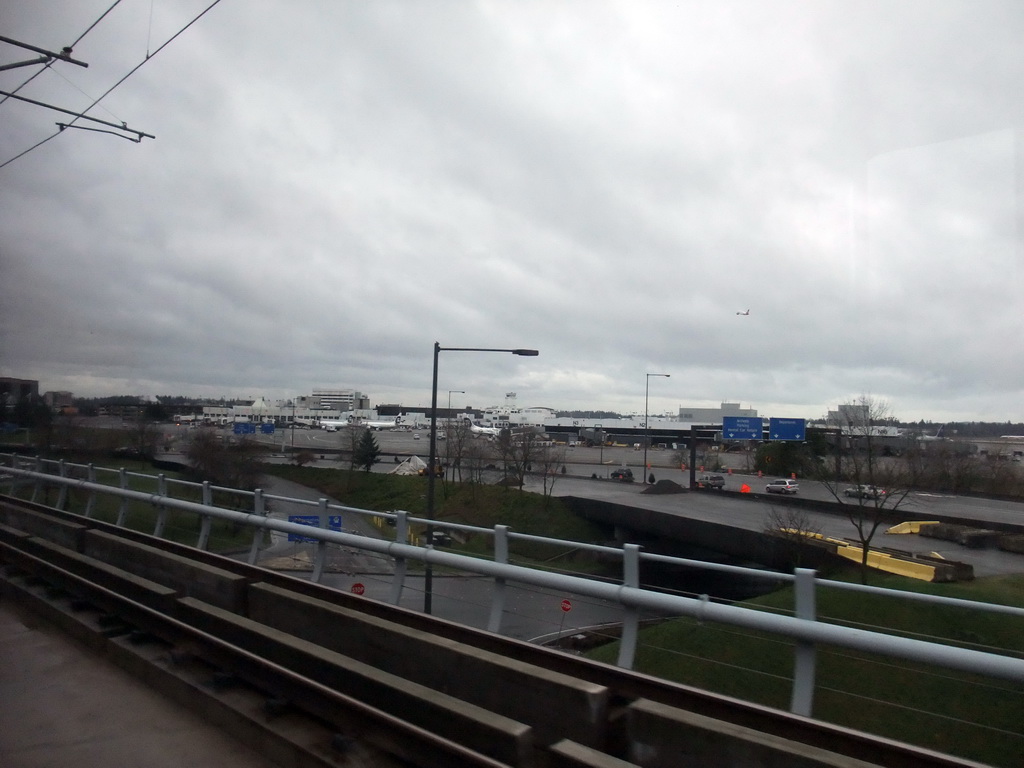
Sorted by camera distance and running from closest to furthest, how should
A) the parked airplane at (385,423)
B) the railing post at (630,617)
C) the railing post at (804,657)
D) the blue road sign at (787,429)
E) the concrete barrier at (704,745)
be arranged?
the concrete barrier at (704,745), the railing post at (804,657), the railing post at (630,617), the parked airplane at (385,423), the blue road sign at (787,429)

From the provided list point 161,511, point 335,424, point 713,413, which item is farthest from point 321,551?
point 713,413

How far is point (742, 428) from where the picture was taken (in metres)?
39.2

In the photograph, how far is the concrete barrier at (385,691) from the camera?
404 cm

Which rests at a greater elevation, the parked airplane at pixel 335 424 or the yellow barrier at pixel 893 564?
the parked airplane at pixel 335 424

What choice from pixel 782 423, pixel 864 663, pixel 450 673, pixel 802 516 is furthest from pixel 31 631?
pixel 782 423

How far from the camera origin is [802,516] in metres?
22.2

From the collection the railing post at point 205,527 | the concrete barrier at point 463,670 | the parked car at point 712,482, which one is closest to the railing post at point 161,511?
the railing post at point 205,527

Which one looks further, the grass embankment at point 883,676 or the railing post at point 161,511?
the railing post at point 161,511

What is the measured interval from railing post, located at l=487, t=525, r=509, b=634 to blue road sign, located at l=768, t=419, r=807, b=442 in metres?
29.2

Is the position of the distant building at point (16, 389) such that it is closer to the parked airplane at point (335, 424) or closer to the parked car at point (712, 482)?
the parked airplane at point (335, 424)

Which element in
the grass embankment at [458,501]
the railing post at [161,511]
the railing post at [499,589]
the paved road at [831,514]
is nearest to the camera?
the railing post at [499,589]

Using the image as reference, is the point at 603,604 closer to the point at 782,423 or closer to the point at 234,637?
the point at 234,637

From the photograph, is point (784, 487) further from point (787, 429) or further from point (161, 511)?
point (161, 511)

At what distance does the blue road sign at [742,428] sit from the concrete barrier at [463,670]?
1377 inches
